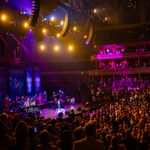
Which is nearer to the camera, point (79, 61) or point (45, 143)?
point (45, 143)

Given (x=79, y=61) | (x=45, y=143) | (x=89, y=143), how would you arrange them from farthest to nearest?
1. (x=79, y=61)
2. (x=45, y=143)
3. (x=89, y=143)

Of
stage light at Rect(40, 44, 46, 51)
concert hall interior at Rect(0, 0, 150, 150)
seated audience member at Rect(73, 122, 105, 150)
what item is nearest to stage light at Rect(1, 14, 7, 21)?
concert hall interior at Rect(0, 0, 150, 150)

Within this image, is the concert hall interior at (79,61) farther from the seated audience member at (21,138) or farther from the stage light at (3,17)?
the seated audience member at (21,138)

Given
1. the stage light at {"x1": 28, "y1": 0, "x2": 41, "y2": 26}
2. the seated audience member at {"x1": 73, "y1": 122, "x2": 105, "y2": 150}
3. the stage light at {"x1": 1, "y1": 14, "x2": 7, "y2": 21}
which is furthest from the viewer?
the stage light at {"x1": 1, "y1": 14, "x2": 7, "y2": 21}

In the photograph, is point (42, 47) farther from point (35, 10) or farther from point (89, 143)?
point (89, 143)

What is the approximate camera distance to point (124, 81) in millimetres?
27609

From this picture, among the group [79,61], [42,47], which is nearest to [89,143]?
[42,47]

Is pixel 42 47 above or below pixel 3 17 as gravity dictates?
above

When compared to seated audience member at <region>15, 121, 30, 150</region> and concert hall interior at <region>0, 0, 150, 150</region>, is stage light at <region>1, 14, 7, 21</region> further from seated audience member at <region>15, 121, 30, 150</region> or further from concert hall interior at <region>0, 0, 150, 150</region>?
seated audience member at <region>15, 121, 30, 150</region>

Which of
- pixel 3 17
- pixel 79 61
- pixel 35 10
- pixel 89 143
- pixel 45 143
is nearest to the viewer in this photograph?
pixel 89 143

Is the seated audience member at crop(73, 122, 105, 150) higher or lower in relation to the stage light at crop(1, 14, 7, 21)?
lower

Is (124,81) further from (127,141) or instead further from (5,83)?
(127,141)

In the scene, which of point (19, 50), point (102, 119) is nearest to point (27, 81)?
point (19, 50)

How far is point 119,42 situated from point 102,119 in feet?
61.0
